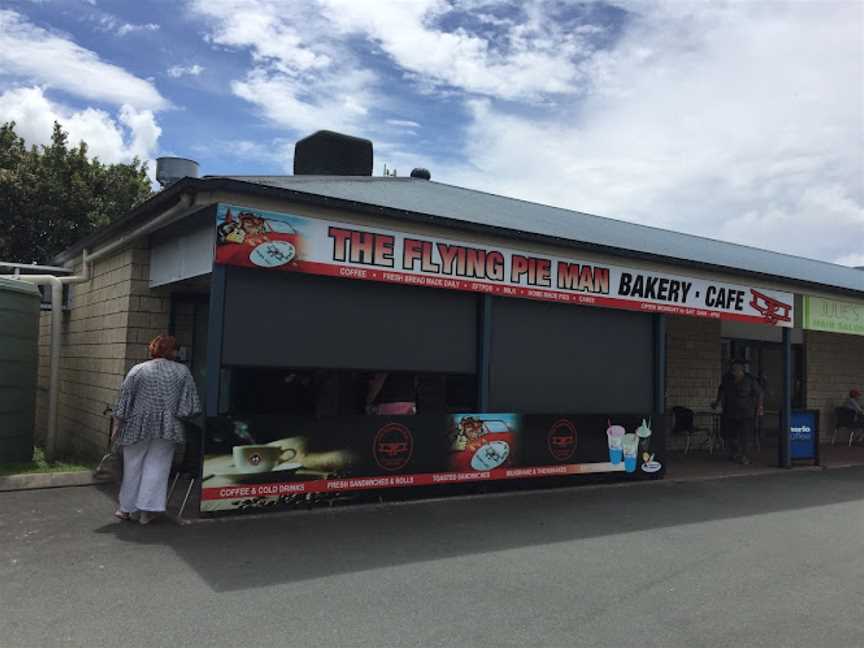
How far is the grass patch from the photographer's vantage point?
24.5 ft

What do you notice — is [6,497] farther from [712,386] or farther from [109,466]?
[712,386]

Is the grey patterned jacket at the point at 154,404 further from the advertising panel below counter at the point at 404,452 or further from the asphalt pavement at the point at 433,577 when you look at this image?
the asphalt pavement at the point at 433,577

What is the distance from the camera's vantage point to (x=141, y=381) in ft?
19.9

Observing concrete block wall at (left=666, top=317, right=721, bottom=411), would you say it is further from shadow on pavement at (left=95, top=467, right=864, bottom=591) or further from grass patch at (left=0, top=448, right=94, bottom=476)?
grass patch at (left=0, top=448, right=94, bottom=476)

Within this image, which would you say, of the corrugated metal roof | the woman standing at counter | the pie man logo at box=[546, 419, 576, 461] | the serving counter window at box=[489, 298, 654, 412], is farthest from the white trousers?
the pie man logo at box=[546, 419, 576, 461]

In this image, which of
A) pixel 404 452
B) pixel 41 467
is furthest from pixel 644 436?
pixel 41 467

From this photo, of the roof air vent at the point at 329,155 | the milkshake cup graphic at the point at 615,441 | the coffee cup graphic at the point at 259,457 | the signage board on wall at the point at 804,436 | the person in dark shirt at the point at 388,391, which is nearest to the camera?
the coffee cup graphic at the point at 259,457

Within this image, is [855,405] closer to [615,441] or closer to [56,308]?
[615,441]

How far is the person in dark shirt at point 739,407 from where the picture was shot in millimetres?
11102

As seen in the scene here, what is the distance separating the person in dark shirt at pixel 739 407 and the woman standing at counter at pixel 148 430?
871 centimetres

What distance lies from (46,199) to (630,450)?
19110 mm

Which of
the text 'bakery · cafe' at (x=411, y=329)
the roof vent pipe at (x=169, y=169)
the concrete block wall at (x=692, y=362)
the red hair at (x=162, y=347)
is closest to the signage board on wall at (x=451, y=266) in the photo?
the text 'bakery · cafe' at (x=411, y=329)

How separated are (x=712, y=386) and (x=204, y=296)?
1007cm

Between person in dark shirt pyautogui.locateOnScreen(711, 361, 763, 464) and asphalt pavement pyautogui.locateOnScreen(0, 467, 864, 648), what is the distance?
390 centimetres
